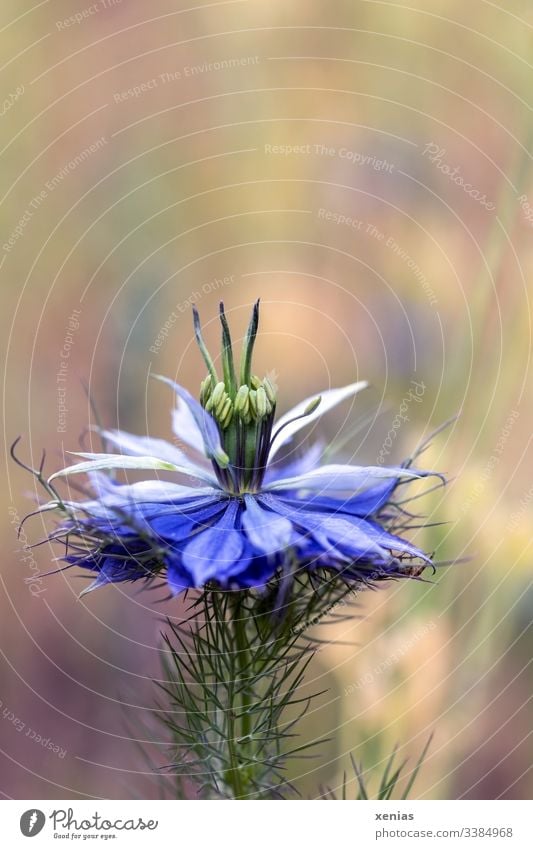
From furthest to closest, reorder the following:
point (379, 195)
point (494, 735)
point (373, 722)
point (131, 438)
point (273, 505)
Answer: point (379, 195), point (494, 735), point (373, 722), point (131, 438), point (273, 505)

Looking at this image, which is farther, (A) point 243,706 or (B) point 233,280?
(B) point 233,280

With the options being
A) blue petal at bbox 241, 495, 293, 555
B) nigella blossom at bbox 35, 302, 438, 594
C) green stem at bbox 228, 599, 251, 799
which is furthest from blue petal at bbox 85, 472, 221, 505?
green stem at bbox 228, 599, 251, 799

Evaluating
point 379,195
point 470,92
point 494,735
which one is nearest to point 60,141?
point 379,195

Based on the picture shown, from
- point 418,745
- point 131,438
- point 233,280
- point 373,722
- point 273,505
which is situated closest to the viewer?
point 273,505

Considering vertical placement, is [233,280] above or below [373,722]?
above
